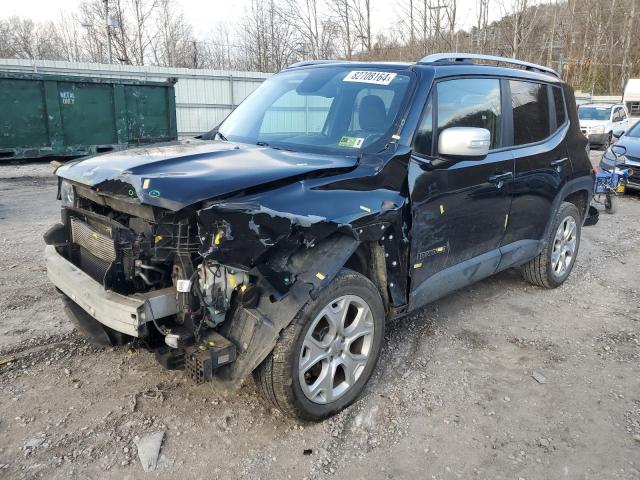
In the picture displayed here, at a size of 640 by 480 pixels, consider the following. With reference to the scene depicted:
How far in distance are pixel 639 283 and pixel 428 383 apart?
3.37m

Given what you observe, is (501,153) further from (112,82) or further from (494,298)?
(112,82)

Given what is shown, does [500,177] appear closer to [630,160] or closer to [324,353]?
[324,353]

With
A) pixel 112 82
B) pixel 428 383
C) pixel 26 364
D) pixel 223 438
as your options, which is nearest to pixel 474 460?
pixel 428 383

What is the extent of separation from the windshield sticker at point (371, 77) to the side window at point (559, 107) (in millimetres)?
2120

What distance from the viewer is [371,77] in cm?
350

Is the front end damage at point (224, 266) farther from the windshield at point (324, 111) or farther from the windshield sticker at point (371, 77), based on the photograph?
the windshield sticker at point (371, 77)

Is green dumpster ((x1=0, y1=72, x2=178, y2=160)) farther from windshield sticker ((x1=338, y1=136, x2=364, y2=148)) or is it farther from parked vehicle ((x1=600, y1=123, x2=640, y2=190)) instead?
windshield sticker ((x1=338, y1=136, x2=364, y2=148))

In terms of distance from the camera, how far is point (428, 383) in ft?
10.9

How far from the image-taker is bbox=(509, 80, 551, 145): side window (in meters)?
4.11

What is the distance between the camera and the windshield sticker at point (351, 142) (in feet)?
10.4

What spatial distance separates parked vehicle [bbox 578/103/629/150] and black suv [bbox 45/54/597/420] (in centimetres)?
1788

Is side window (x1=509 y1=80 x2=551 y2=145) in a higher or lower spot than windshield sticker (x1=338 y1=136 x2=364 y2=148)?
higher

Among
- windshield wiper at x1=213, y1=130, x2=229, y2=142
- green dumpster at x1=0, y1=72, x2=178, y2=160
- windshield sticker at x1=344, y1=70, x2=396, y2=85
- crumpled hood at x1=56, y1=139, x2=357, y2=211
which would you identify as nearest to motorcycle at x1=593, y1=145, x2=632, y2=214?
windshield sticker at x1=344, y1=70, x2=396, y2=85

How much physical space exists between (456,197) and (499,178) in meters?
0.59
